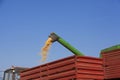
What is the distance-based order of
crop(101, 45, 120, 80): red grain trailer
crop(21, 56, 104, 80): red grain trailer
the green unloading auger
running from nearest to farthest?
crop(21, 56, 104, 80): red grain trailer, crop(101, 45, 120, 80): red grain trailer, the green unloading auger

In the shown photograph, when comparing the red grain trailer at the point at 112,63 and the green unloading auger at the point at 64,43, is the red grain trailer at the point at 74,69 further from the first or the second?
the green unloading auger at the point at 64,43

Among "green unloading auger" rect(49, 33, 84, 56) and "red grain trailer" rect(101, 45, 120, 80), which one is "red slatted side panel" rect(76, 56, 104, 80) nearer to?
"red grain trailer" rect(101, 45, 120, 80)

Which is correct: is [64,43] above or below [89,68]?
above

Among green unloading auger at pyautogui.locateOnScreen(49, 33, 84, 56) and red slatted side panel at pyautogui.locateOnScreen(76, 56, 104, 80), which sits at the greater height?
green unloading auger at pyautogui.locateOnScreen(49, 33, 84, 56)

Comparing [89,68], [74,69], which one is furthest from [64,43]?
[74,69]

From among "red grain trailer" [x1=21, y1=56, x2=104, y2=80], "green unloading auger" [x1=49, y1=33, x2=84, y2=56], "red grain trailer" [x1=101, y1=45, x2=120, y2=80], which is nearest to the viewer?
"red grain trailer" [x1=21, y1=56, x2=104, y2=80]

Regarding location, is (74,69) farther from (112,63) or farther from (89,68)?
(112,63)

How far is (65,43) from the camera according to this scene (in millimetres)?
13641

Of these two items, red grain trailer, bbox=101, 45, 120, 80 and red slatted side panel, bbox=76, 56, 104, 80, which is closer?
red slatted side panel, bbox=76, 56, 104, 80

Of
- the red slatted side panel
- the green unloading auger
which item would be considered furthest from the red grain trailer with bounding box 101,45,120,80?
the green unloading auger

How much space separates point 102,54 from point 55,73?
2029 mm

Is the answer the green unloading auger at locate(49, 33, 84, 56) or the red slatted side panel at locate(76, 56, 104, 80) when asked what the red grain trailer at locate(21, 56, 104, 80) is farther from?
the green unloading auger at locate(49, 33, 84, 56)

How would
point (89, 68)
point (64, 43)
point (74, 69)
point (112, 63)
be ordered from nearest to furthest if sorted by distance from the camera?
point (74, 69) → point (89, 68) → point (112, 63) → point (64, 43)

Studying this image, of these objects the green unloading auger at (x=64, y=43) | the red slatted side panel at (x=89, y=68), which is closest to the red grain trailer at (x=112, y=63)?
the red slatted side panel at (x=89, y=68)
